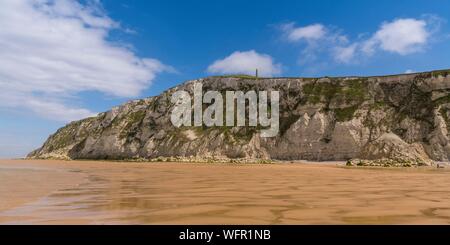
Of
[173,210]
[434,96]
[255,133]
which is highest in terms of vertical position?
[434,96]

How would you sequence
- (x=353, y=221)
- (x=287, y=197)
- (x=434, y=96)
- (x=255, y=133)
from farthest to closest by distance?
1. (x=255, y=133)
2. (x=434, y=96)
3. (x=287, y=197)
4. (x=353, y=221)

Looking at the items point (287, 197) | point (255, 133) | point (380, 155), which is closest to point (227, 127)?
point (255, 133)

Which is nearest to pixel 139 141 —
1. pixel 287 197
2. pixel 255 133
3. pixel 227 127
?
pixel 227 127

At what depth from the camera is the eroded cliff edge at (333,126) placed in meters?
56.3

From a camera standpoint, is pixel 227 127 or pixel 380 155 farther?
pixel 227 127

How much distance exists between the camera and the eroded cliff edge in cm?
5631

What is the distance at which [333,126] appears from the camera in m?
64.6

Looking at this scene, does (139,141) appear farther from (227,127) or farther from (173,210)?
(173,210)
